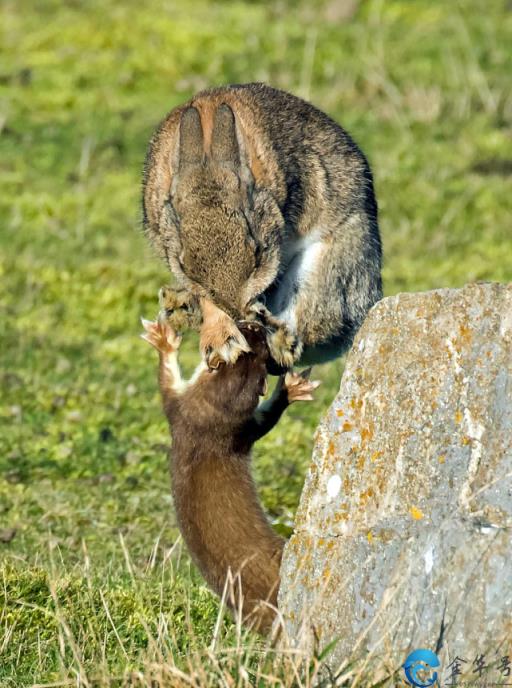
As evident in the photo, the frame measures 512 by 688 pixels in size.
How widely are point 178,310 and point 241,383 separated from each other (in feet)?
2.19

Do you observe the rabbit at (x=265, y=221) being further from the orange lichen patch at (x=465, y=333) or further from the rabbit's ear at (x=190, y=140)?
the orange lichen patch at (x=465, y=333)

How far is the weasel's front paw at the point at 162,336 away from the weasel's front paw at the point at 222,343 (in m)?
0.45

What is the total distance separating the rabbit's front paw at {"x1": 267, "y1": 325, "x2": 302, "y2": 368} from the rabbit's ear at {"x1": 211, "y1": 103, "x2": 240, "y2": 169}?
35.4 inches

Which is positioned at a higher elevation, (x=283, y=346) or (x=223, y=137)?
(x=223, y=137)

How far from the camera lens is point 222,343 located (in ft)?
19.5

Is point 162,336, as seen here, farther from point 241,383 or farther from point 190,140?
point 190,140

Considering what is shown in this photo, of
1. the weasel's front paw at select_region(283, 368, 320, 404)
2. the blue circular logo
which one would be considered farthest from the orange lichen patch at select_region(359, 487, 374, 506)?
the weasel's front paw at select_region(283, 368, 320, 404)

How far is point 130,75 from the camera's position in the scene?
16.3 metres

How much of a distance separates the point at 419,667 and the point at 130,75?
41.2 feet

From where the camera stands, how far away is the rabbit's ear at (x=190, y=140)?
6.48 meters

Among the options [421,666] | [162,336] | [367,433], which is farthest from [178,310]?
[421,666]

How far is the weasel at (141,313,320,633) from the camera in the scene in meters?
5.70

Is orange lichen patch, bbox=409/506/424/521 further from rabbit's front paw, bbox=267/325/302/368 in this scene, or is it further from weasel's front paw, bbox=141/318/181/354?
weasel's front paw, bbox=141/318/181/354

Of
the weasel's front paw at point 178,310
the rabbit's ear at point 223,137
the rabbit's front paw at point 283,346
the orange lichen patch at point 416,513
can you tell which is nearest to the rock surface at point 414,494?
the orange lichen patch at point 416,513
